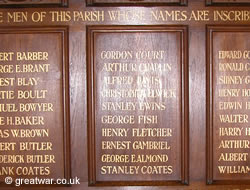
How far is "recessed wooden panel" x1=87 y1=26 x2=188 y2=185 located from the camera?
3.14 meters

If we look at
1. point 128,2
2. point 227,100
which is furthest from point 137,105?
point 128,2

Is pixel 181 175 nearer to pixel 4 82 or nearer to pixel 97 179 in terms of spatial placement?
pixel 97 179

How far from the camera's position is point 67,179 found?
3.18m

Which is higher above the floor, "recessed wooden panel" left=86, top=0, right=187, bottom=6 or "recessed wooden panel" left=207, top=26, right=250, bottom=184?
"recessed wooden panel" left=86, top=0, right=187, bottom=6

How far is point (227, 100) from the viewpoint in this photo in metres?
3.15

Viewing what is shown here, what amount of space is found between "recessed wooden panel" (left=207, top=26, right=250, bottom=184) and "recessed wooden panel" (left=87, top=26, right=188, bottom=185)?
23 centimetres

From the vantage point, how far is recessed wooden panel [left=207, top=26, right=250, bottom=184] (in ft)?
10.3

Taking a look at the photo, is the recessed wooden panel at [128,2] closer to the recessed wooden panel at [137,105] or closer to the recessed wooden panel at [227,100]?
the recessed wooden panel at [137,105]

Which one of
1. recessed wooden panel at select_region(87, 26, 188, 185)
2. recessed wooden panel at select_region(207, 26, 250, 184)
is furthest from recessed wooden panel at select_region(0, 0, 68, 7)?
recessed wooden panel at select_region(207, 26, 250, 184)

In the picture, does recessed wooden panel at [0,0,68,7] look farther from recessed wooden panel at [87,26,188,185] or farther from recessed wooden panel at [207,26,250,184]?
recessed wooden panel at [207,26,250,184]

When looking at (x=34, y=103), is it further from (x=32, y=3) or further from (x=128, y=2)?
(x=128, y=2)

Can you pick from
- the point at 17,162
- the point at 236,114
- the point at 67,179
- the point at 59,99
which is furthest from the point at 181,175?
the point at 17,162

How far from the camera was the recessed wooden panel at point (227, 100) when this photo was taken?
123 inches

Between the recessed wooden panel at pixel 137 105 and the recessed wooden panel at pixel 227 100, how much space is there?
0.23 meters
